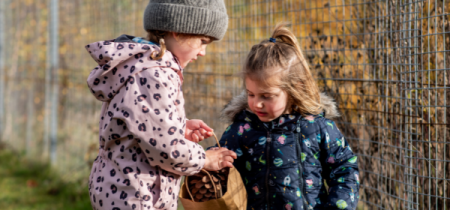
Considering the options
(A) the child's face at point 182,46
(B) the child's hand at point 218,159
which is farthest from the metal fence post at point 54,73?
(B) the child's hand at point 218,159

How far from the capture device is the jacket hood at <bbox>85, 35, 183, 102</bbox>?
201cm

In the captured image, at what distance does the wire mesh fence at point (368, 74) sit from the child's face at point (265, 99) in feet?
2.45

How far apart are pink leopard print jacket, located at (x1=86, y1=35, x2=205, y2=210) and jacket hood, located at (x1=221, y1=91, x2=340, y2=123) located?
1.51ft

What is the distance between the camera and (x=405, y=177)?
2.58 meters

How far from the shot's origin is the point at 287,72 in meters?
2.32

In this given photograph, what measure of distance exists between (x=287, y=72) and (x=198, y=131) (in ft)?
1.92

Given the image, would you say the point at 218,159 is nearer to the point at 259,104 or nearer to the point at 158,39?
the point at 259,104

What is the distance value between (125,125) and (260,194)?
839 mm

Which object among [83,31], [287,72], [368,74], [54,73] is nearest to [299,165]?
[287,72]

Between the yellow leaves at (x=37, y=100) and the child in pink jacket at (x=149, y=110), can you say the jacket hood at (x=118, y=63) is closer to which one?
the child in pink jacket at (x=149, y=110)

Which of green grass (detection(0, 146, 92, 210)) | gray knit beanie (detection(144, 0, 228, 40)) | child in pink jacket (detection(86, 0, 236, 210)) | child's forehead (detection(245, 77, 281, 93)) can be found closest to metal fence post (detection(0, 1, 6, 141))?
green grass (detection(0, 146, 92, 210))

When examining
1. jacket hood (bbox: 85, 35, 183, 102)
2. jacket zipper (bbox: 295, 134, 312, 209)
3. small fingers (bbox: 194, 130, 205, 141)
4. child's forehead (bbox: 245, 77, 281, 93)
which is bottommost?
jacket zipper (bbox: 295, 134, 312, 209)

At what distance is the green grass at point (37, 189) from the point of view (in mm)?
4781

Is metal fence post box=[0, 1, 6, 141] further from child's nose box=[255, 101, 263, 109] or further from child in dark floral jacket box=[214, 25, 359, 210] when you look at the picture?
child's nose box=[255, 101, 263, 109]
